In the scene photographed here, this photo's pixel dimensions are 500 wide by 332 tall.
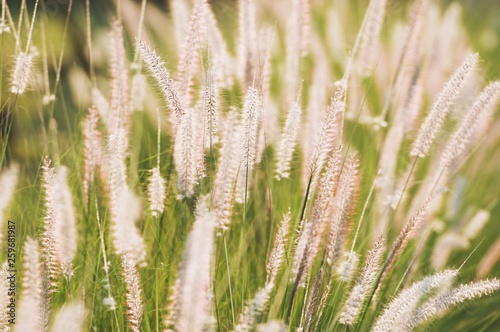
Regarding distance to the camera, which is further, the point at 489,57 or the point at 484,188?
the point at 489,57

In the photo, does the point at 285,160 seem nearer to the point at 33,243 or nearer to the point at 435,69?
the point at 33,243

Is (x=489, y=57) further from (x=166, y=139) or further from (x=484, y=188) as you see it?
(x=166, y=139)

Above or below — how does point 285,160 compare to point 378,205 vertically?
above

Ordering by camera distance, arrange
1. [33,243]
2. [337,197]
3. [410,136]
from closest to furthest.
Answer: [33,243] < [337,197] < [410,136]

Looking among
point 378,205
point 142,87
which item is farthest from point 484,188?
point 142,87

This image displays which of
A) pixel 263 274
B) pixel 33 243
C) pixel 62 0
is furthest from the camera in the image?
pixel 62 0

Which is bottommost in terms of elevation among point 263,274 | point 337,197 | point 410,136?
point 263,274
